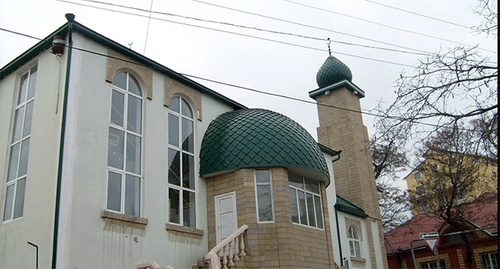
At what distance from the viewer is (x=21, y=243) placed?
10.9 meters

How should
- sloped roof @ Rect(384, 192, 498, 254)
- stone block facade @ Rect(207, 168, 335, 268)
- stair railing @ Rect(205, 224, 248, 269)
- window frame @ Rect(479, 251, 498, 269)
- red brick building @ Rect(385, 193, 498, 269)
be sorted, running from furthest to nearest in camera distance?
sloped roof @ Rect(384, 192, 498, 254)
window frame @ Rect(479, 251, 498, 269)
red brick building @ Rect(385, 193, 498, 269)
stone block facade @ Rect(207, 168, 335, 268)
stair railing @ Rect(205, 224, 248, 269)

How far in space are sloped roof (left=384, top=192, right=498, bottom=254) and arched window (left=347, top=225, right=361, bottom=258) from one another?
988cm

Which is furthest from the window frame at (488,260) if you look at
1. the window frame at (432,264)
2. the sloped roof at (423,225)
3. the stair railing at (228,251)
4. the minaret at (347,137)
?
the stair railing at (228,251)

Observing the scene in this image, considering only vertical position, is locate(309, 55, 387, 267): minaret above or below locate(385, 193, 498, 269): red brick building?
above

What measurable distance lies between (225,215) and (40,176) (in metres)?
4.82

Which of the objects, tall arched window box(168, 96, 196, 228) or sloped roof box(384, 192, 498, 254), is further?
sloped roof box(384, 192, 498, 254)

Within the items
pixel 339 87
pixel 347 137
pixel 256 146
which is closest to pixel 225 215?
pixel 256 146

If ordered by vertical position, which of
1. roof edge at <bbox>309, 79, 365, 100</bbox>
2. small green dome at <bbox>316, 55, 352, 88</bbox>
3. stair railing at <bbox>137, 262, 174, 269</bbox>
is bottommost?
stair railing at <bbox>137, 262, 174, 269</bbox>

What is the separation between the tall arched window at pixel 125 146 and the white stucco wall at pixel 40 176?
128 centimetres

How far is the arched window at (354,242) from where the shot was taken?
19.4 m

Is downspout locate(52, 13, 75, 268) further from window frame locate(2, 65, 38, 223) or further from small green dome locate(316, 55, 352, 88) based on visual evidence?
small green dome locate(316, 55, 352, 88)

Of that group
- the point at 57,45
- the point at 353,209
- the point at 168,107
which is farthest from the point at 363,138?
the point at 57,45

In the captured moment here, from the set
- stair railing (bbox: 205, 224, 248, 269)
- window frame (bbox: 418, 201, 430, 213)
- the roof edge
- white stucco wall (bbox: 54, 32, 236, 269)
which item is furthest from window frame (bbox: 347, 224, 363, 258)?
window frame (bbox: 418, 201, 430, 213)

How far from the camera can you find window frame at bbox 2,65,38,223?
11.7 meters
